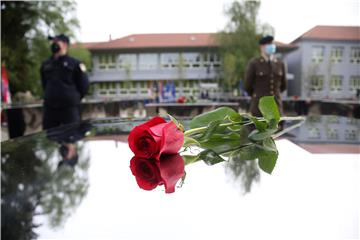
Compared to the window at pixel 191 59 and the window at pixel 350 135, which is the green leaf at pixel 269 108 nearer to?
the window at pixel 350 135

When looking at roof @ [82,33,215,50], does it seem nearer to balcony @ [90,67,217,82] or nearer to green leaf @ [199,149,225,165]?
balcony @ [90,67,217,82]

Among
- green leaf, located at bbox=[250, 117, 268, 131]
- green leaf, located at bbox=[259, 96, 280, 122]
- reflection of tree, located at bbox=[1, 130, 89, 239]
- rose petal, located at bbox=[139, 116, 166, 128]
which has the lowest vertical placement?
reflection of tree, located at bbox=[1, 130, 89, 239]

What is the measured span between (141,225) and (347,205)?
0.32 meters

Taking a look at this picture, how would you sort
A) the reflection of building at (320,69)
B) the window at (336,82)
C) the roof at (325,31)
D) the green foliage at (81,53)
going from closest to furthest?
1. the roof at (325,31)
2. the green foliage at (81,53)
3. the reflection of building at (320,69)
4. the window at (336,82)

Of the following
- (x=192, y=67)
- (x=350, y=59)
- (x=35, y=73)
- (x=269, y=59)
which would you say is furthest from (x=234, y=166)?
(x=192, y=67)

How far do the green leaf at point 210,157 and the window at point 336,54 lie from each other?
86.1 ft

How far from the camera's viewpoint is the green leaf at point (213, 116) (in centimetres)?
75

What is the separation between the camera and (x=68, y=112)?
288cm

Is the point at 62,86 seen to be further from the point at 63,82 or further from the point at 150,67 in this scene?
the point at 150,67

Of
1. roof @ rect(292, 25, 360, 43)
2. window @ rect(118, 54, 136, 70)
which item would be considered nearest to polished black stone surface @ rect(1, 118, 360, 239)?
roof @ rect(292, 25, 360, 43)

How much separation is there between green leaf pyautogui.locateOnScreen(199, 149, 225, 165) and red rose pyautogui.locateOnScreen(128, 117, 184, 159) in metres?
0.15

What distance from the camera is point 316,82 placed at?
28.4 metres

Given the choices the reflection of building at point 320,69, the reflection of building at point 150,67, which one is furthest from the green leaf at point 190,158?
the reflection of building at point 150,67

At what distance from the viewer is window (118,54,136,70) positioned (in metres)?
31.1
